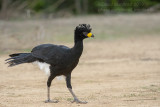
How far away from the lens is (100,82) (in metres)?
10.1

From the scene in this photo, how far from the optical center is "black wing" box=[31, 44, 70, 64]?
7406mm

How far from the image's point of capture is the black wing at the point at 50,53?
7406 mm

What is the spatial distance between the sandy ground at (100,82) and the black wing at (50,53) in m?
0.84

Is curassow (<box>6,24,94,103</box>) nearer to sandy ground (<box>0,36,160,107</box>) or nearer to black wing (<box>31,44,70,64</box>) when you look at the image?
black wing (<box>31,44,70,64</box>)

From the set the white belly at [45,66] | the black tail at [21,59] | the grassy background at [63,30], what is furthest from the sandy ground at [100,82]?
the grassy background at [63,30]

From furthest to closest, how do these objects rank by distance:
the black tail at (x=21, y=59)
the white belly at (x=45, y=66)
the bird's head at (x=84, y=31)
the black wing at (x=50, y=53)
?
the black tail at (x=21, y=59) → the white belly at (x=45, y=66) → the black wing at (x=50, y=53) → the bird's head at (x=84, y=31)

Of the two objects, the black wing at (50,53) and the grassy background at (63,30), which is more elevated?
the black wing at (50,53)

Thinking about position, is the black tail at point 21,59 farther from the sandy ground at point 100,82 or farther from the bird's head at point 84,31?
the bird's head at point 84,31

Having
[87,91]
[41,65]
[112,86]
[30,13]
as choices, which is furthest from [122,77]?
[30,13]

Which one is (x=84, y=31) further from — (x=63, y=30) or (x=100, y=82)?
(x=63, y=30)

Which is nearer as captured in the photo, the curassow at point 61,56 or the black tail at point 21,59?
the curassow at point 61,56

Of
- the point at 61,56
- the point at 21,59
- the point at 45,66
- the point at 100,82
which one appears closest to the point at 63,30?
the point at 100,82

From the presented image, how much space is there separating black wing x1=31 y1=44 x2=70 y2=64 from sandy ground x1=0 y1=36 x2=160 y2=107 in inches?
33.3

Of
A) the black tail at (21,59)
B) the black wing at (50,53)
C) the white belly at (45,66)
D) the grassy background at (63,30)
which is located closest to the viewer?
the black wing at (50,53)
